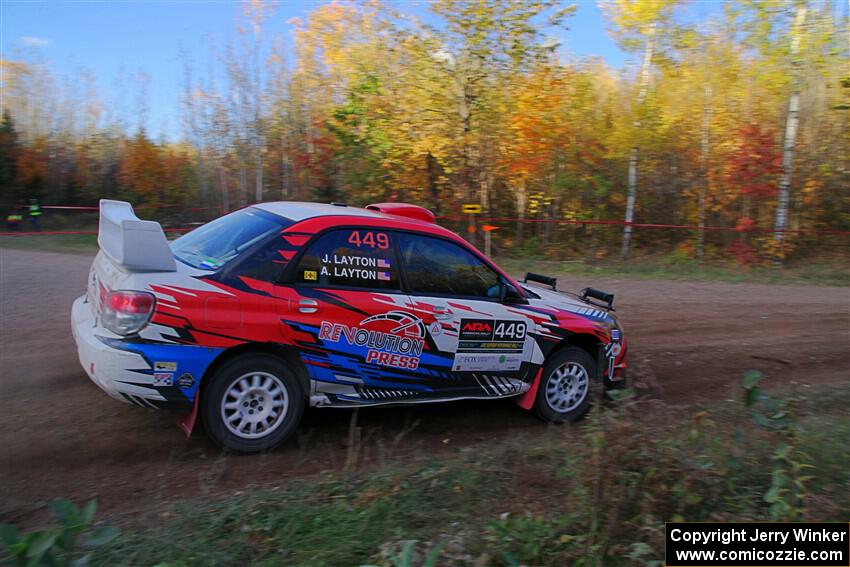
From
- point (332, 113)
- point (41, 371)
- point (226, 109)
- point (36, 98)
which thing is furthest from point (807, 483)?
point (36, 98)

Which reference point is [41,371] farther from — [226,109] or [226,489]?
[226,109]

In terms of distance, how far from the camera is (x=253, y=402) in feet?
16.3

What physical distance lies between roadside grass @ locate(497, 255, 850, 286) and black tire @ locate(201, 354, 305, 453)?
11.1 m

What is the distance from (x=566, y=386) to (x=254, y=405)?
2.89m

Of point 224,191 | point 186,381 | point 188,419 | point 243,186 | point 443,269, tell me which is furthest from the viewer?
point 224,191

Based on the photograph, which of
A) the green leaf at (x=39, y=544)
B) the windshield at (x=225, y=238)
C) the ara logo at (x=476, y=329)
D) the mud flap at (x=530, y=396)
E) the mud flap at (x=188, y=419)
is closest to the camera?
the green leaf at (x=39, y=544)

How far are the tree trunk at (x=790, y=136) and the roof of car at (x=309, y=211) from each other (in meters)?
15.7

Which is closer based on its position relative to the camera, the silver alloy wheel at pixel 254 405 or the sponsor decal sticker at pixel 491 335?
the silver alloy wheel at pixel 254 405

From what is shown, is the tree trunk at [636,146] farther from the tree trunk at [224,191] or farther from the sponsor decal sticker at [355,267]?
the sponsor decal sticker at [355,267]

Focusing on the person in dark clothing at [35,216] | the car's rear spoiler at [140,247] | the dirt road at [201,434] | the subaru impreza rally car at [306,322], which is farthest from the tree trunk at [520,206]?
the car's rear spoiler at [140,247]

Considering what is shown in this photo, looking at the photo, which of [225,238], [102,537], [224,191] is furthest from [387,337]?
[224,191]

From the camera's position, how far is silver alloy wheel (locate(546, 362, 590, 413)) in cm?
625

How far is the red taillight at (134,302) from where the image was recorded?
15.0 feet

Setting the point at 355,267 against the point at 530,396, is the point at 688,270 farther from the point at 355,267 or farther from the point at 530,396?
the point at 355,267
